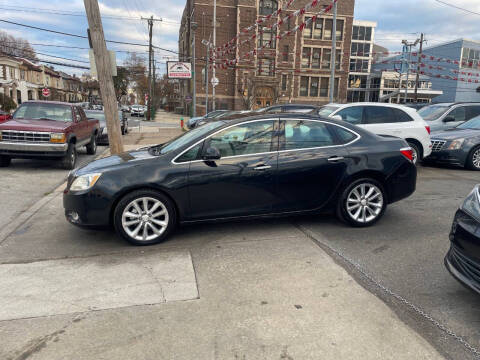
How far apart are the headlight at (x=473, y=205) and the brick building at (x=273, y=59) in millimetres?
45147

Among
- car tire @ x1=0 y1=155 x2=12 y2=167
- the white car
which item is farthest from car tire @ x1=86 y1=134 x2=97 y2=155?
the white car

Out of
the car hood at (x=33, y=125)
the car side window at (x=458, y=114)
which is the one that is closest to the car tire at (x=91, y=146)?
the car hood at (x=33, y=125)

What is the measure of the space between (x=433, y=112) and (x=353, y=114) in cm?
532

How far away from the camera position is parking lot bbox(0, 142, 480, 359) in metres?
2.79

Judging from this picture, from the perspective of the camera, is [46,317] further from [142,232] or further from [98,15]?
[98,15]

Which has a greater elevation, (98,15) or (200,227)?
(98,15)

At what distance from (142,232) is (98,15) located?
6.19 meters

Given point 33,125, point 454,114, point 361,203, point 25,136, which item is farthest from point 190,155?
point 454,114

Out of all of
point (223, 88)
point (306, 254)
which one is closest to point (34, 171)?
point (306, 254)

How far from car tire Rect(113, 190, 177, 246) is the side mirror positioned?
70 cm

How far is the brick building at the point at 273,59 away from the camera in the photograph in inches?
1900

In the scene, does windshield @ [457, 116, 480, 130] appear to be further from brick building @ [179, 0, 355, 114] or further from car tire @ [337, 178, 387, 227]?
brick building @ [179, 0, 355, 114]

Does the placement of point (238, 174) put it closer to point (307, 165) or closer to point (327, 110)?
point (307, 165)

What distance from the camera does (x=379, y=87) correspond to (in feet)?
248
